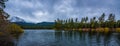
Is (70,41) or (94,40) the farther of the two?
(94,40)

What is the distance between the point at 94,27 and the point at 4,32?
150m

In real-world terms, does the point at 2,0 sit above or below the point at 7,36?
above

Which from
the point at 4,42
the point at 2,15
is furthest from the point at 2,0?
the point at 4,42

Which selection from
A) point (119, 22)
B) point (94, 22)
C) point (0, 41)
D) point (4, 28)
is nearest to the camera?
point (0, 41)

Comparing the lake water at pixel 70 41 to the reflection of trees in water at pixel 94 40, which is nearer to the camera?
the lake water at pixel 70 41

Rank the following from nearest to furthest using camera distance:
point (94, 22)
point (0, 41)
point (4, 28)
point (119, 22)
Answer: point (0, 41), point (4, 28), point (119, 22), point (94, 22)

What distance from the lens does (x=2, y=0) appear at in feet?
177

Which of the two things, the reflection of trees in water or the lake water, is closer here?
the lake water

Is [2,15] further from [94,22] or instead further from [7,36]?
[94,22]

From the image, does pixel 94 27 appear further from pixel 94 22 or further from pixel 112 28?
pixel 112 28

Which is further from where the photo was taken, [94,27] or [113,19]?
[94,27]

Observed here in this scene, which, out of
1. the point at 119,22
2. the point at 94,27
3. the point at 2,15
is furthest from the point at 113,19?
the point at 2,15

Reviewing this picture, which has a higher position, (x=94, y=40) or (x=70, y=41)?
(x=70, y=41)

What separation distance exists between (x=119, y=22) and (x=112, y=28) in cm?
773
